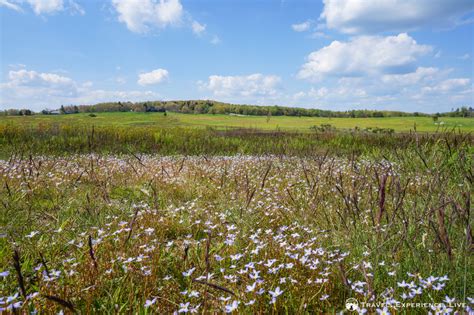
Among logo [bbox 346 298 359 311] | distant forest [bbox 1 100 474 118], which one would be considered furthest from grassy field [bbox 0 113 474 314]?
distant forest [bbox 1 100 474 118]

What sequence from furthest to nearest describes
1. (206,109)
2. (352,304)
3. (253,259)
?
(206,109)
(253,259)
(352,304)

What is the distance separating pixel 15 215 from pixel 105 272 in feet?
8.76

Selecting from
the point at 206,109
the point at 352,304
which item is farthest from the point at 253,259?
the point at 206,109

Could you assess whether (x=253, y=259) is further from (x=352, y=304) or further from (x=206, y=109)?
(x=206, y=109)

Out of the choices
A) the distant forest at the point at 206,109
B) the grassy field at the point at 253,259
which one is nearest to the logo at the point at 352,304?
the grassy field at the point at 253,259

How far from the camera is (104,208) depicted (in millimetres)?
5449

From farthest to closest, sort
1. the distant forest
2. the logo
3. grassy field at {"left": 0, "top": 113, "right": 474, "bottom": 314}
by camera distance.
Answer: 1. the distant forest
2. grassy field at {"left": 0, "top": 113, "right": 474, "bottom": 314}
3. the logo

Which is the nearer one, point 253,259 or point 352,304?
point 352,304

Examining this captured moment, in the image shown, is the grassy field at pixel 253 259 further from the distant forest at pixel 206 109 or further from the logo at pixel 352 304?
the distant forest at pixel 206 109

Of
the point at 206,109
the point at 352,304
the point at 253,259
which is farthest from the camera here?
Result: the point at 206,109

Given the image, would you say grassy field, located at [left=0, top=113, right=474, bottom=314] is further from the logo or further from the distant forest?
the distant forest

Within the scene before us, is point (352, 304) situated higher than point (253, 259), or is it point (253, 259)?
point (352, 304)

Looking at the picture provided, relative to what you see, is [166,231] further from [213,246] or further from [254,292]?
[254,292]

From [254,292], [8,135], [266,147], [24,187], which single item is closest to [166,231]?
[254,292]
